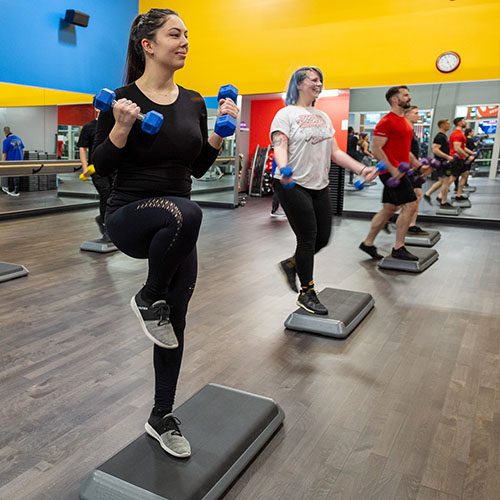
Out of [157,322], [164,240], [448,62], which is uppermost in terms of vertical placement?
[448,62]

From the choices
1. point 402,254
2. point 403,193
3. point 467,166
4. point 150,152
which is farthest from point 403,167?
point 467,166

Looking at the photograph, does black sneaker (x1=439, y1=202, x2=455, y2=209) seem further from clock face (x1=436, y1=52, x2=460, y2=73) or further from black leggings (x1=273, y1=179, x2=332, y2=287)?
black leggings (x1=273, y1=179, x2=332, y2=287)

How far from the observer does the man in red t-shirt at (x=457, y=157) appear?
748 centimetres

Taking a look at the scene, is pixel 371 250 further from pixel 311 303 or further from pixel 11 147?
pixel 11 147

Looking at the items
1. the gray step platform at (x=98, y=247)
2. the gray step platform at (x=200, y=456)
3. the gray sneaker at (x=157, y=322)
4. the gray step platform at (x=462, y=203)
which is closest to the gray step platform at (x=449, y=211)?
the gray step platform at (x=462, y=203)

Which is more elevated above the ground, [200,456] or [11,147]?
[11,147]

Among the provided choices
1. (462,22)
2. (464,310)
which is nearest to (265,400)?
(464,310)

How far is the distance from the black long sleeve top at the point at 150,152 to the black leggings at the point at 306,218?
4.71 feet

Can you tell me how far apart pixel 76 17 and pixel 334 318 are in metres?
5.86

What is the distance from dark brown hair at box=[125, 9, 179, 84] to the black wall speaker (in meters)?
6.05

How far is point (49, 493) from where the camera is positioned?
1555 mm

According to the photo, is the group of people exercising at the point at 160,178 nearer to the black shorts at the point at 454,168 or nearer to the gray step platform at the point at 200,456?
the gray step platform at the point at 200,456

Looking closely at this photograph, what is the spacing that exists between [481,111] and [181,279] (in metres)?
7.20

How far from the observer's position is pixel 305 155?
9.37 ft
